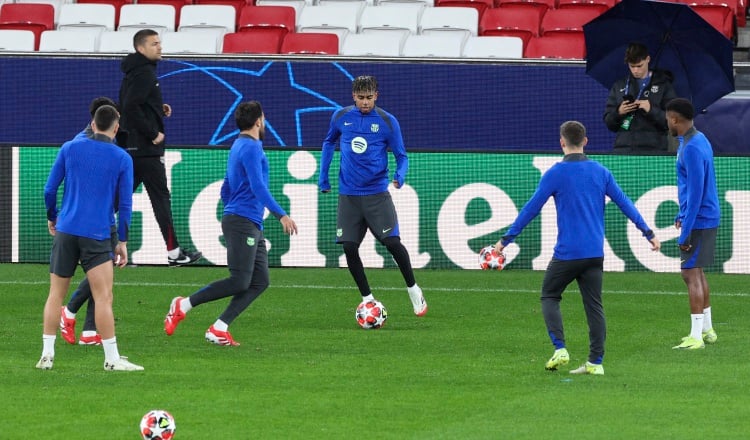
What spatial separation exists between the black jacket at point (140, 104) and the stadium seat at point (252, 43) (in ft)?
18.1

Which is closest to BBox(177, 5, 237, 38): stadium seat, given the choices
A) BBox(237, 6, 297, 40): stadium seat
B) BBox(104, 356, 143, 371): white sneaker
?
BBox(237, 6, 297, 40): stadium seat

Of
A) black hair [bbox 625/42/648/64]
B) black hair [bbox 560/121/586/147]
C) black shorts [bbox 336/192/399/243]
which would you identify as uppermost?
black hair [bbox 625/42/648/64]

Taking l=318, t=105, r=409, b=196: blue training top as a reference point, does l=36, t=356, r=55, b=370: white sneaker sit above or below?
below

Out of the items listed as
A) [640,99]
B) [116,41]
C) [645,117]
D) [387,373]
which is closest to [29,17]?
[116,41]

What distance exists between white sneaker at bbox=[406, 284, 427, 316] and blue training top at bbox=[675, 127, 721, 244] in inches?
113

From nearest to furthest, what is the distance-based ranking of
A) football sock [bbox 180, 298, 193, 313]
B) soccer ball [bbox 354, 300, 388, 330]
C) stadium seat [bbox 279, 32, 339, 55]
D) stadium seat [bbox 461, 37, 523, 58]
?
1. football sock [bbox 180, 298, 193, 313]
2. soccer ball [bbox 354, 300, 388, 330]
3. stadium seat [bbox 461, 37, 523, 58]
4. stadium seat [bbox 279, 32, 339, 55]

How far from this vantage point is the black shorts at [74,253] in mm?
10844

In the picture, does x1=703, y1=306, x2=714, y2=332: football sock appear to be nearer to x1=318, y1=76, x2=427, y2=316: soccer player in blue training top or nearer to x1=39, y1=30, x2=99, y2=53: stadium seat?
x1=318, y1=76, x2=427, y2=316: soccer player in blue training top

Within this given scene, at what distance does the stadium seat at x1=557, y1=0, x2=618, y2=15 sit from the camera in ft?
73.9

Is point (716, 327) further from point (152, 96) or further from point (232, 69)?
point (232, 69)

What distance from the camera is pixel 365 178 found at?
14.1m

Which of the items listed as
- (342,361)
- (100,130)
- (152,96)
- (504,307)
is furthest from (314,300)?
(100,130)

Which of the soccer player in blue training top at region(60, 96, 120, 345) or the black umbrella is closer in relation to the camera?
the soccer player in blue training top at region(60, 96, 120, 345)

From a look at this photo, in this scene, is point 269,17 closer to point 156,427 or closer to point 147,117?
point 147,117
